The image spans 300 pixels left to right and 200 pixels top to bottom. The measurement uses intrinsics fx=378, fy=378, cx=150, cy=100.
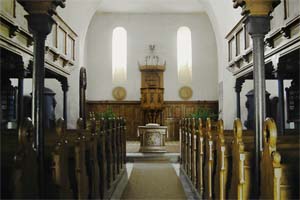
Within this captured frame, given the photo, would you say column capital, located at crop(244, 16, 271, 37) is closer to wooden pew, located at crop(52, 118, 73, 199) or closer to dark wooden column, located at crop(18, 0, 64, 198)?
dark wooden column, located at crop(18, 0, 64, 198)

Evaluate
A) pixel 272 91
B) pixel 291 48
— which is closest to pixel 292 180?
pixel 291 48

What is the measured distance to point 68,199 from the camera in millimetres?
3344

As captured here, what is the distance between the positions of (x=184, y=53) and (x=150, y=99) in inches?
131

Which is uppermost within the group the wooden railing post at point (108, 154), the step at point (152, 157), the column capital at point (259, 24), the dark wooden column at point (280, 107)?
the column capital at point (259, 24)

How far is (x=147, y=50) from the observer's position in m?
16.9

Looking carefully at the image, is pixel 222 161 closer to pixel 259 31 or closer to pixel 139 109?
pixel 259 31

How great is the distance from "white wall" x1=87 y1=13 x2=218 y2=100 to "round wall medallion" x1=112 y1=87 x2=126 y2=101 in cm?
18

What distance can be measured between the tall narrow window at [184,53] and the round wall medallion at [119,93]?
8.51 feet

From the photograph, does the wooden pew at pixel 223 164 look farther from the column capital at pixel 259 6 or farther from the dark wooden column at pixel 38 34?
the dark wooden column at pixel 38 34

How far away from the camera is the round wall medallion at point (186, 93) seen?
1677 cm

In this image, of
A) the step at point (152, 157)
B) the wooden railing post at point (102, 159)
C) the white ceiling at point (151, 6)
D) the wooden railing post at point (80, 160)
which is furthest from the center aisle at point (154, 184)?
the white ceiling at point (151, 6)

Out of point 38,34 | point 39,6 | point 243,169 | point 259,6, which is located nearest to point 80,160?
point 243,169

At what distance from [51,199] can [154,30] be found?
46.8 ft

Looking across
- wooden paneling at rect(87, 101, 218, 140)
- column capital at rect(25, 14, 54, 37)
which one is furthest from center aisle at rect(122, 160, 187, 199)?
wooden paneling at rect(87, 101, 218, 140)
